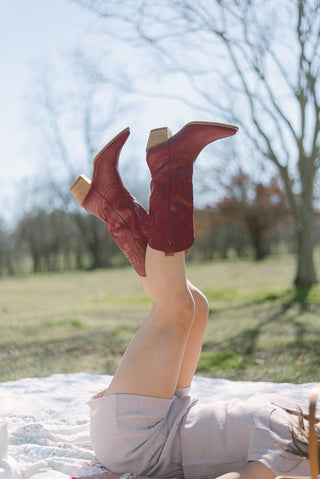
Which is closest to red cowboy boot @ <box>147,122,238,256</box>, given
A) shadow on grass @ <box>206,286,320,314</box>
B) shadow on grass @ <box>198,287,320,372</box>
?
shadow on grass @ <box>198,287,320,372</box>

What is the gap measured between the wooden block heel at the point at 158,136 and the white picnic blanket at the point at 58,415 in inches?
56.3

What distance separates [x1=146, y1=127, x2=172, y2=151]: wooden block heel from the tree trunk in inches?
281

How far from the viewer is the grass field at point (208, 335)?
4.14 meters

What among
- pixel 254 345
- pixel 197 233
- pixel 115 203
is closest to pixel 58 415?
pixel 115 203

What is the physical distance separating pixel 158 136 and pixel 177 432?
121 cm

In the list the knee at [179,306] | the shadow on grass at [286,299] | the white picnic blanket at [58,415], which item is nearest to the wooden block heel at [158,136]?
the knee at [179,306]

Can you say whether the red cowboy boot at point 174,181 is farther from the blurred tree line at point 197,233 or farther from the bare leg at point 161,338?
the blurred tree line at point 197,233

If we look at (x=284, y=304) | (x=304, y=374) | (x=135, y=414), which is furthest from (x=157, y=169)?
(x=284, y=304)

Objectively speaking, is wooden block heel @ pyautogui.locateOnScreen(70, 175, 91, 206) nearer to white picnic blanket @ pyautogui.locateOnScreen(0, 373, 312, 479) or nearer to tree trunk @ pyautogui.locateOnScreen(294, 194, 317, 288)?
white picnic blanket @ pyautogui.locateOnScreen(0, 373, 312, 479)

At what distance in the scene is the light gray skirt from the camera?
67.8 inches

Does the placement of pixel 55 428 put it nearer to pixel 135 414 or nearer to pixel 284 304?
pixel 135 414

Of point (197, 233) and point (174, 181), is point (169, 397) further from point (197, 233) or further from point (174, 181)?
point (197, 233)

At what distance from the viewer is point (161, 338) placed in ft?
5.92

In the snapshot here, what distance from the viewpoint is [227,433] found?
1.74 metres
